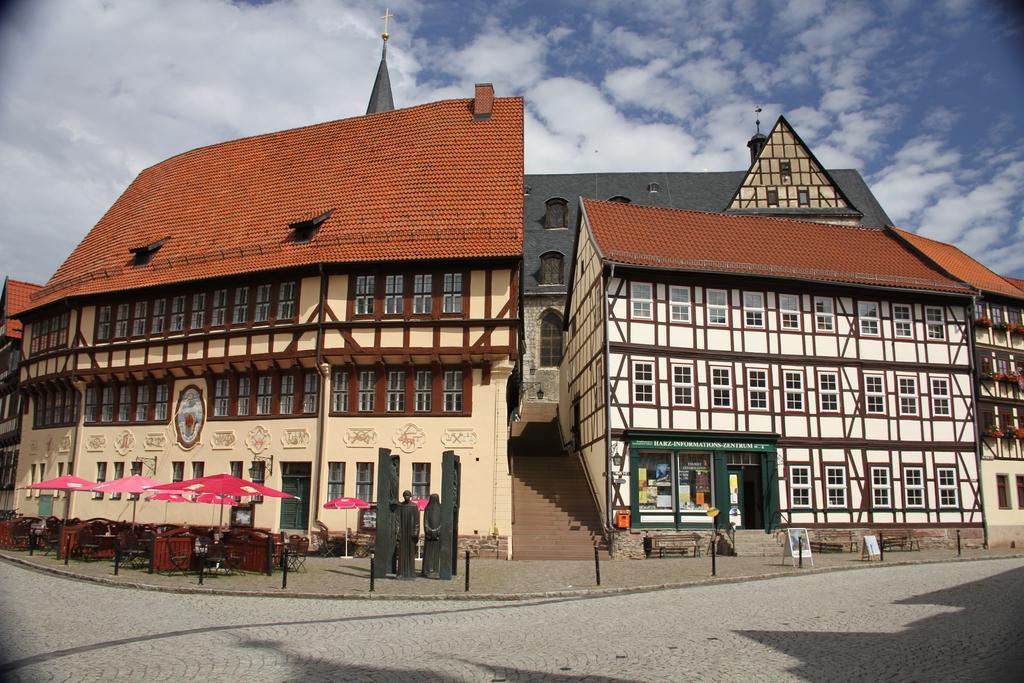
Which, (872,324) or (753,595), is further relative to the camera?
(872,324)

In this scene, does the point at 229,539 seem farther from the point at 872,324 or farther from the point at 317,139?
the point at 872,324

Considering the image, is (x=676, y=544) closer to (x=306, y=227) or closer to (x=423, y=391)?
(x=423, y=391)

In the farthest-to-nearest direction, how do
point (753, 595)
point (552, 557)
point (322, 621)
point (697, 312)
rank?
point (697, 312), point (552, 557), point (753, 595), point (322, 621)

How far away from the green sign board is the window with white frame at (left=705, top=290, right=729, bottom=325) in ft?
13.0

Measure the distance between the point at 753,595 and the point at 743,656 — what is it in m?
6.92

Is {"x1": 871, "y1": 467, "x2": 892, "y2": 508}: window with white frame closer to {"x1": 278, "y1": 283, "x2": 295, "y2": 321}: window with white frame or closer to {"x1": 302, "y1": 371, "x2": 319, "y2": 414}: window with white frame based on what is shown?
{"x1": 302, "y1": 371, "x2": 319, "y2": 414}: window with white frame

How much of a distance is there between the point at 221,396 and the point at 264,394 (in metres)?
1.72

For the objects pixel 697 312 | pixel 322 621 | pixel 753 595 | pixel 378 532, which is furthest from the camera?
pixel 697 312

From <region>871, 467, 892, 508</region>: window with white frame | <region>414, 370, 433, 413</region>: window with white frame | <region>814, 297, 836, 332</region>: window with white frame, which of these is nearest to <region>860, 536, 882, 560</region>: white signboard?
<region>871, 467, 892, 508</region>: window with white frame

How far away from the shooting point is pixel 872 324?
3045 cm

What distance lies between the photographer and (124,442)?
30.2m

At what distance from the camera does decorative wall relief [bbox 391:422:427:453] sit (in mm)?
26016

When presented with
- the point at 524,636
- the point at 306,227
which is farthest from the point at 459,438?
the point at 524,636

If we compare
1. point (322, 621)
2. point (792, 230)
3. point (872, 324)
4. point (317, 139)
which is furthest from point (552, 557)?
point (317, 139)
